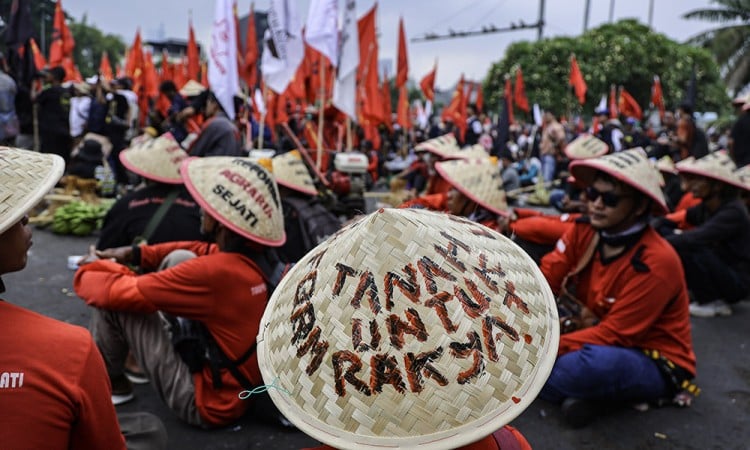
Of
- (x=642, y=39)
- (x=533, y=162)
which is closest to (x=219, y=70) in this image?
(x=533, y=162)

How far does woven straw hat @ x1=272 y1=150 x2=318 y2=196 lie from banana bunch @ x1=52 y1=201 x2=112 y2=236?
10.9 feet

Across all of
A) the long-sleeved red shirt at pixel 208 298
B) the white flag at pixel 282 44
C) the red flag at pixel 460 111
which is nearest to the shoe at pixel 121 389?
the long-sleeved red shirt at pixel 208 298

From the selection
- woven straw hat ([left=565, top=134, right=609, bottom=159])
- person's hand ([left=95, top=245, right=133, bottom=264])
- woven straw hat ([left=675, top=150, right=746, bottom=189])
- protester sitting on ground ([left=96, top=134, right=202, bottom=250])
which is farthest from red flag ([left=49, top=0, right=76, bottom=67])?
woven straw hat ([left=675, top=150, right=746, bottom=189])

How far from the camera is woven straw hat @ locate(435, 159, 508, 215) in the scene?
12.7ft

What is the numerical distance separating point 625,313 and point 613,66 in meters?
29.6

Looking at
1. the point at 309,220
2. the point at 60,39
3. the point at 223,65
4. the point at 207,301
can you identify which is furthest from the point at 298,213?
the point at 60,39

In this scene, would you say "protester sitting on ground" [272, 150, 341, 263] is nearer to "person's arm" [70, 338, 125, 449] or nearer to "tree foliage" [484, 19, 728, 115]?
"person's arm" [70, 338, 125, 449]

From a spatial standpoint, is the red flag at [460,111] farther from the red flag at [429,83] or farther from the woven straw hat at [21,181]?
the woven straw hat at [21,181]

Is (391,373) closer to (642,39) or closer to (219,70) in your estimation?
(219,70)

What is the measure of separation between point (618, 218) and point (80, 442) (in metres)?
2.78

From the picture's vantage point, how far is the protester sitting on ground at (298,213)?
4.53 meters

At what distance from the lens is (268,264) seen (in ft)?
10.0

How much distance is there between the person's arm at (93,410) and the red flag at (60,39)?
11.6m

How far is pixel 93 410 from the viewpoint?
1540mm
